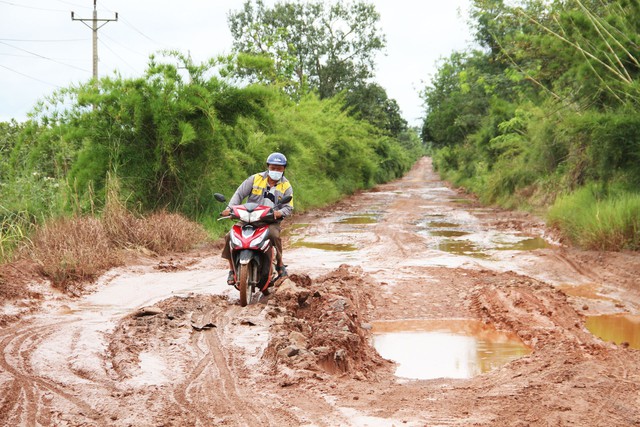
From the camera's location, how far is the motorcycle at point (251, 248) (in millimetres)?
7855

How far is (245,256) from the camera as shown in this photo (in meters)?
7.85

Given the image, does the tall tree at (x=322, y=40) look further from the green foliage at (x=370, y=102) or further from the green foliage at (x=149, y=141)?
the green foliage at (x=149, y=141)

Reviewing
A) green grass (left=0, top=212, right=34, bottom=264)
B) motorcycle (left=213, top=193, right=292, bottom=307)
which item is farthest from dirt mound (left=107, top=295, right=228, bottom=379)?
green grass (left=0, top=212, right=34, bottom=264)

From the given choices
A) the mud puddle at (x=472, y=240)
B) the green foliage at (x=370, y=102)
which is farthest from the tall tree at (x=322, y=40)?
the mud puddle at (x=472, y=240)

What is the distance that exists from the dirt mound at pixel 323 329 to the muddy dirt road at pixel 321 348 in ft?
0.07

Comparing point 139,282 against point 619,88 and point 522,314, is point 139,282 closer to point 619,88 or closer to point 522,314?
point 522,314

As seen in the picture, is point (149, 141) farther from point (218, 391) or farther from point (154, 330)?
point (218, 391)

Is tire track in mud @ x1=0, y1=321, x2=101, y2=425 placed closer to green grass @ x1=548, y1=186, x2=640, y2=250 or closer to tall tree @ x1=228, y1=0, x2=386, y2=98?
green grass @ x1=548, y1=186, x2=640, y2=250

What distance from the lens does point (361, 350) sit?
5957 millimetres

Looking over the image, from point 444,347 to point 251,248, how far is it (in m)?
2.57

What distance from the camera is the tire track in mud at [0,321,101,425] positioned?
13.4 ft

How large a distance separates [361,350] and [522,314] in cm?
253

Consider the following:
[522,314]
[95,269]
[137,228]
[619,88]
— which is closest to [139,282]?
[95,269]

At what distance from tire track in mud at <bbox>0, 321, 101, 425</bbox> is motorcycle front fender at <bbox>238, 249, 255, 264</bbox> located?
2405 millimetres
